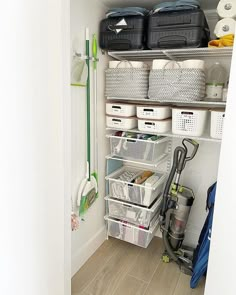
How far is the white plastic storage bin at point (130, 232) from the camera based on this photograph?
2.05 meters

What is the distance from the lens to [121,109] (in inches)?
76.1

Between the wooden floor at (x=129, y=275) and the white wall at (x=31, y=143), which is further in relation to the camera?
the wooden floor at (x=129, y=275)

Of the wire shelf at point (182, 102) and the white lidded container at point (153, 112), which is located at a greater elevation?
the wire shelf at point (182, 102)

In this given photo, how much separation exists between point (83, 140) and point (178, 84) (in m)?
0.81

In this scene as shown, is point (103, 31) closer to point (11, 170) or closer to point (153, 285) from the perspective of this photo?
point (11, 170)

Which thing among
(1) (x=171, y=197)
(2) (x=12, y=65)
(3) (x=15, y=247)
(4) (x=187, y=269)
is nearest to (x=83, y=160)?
(1) (x=171, y=197)

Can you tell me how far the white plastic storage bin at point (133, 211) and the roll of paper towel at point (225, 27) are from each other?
1.37 m

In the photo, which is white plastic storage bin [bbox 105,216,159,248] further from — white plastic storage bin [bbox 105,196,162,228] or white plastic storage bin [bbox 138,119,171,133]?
white plastic storage bin [bbox 138,119,171,133]

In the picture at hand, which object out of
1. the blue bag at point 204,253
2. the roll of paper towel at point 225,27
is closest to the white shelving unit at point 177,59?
the roll of paper towel at point 225,27

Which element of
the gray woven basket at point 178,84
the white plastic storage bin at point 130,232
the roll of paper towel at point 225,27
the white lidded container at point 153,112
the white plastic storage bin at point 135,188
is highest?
the roll of paper towel at point 225,27

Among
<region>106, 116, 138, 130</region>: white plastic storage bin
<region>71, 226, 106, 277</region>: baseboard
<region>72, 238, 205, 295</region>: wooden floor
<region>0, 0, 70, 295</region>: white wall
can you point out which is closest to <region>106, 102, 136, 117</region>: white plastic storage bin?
<region>106, 116, 138, 130</region>: white plastic storage bin

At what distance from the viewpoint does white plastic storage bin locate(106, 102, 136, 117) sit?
1913 mm

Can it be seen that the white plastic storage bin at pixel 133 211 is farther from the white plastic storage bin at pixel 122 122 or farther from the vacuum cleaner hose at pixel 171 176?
the white plastic storage bin at pixel 122 122

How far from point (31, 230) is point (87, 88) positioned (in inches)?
42.9
